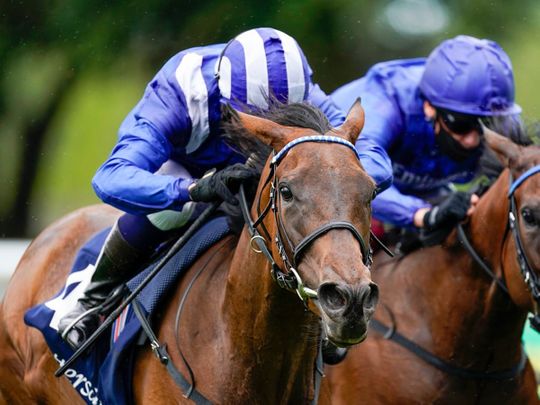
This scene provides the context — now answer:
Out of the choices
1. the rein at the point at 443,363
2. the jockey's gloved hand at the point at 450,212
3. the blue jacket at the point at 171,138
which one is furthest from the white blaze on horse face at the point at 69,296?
the jockey's gloved hand at the point at 450,212

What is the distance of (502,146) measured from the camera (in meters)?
5.50

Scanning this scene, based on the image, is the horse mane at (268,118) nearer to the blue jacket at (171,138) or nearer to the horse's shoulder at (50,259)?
the blue jacket at (171,138)

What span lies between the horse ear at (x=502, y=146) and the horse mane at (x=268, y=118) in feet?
4.76

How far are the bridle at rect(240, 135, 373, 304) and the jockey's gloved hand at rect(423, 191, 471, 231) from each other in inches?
66.9

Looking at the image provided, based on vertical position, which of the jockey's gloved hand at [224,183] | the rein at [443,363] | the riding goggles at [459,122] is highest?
the jockey's gloved hand at [224,183]

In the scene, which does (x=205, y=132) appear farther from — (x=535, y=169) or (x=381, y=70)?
(x=381, y=70)

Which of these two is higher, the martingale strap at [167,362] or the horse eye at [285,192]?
the horse eye at [285,192]

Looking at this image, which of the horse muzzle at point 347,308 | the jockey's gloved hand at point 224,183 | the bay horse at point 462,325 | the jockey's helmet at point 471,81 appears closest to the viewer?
the horse muzzle at point 347,308

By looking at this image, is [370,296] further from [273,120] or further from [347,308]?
[273,120]

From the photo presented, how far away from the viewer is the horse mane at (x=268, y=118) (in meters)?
4.20

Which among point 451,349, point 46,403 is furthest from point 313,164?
point 46,403

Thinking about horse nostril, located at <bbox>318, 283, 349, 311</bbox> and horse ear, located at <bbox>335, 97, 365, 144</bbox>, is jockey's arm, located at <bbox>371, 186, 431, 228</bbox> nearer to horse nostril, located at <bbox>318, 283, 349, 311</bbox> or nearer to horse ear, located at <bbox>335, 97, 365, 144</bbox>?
horse ear, located at <bbox>335, 97, 365, 144</bbox>

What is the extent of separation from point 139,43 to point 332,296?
10389 millimetres

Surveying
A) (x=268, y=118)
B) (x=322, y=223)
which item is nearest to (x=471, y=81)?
(x=268, y=118)
